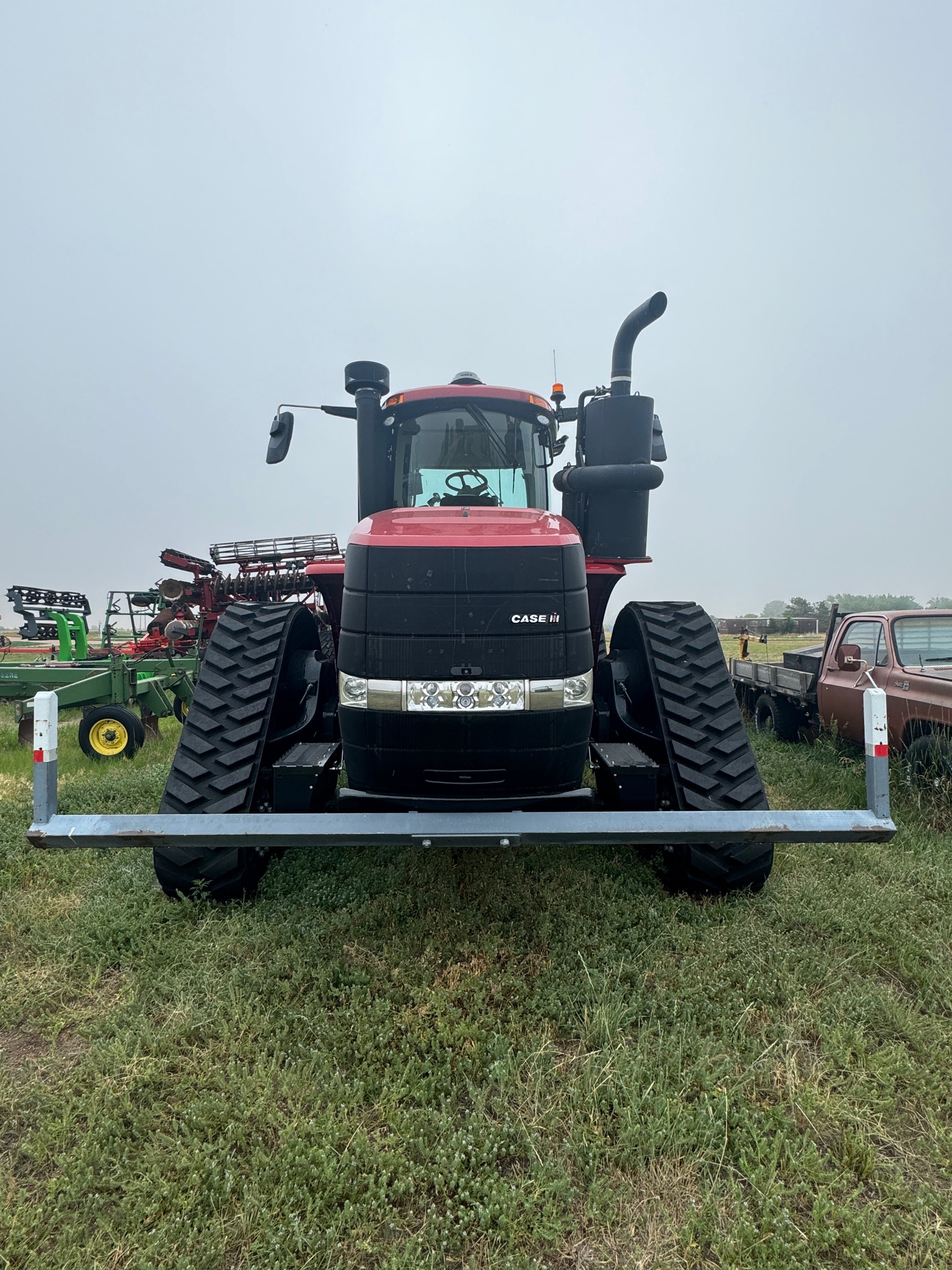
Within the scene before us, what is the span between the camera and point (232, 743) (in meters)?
3.34

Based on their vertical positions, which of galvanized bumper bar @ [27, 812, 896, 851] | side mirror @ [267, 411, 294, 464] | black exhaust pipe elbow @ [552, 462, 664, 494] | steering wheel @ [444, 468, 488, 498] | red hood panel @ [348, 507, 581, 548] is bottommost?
galvanized bumper bar @ [27, 812, 896, 851]

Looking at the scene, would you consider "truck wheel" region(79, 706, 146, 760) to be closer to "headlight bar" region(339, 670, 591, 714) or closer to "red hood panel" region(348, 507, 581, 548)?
"red hood panel" region(348, 507, 581, 548)

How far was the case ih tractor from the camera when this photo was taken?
2.63 meters

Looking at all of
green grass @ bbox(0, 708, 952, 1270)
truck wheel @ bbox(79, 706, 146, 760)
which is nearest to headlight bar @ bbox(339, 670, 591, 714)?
green grass @ bbox(0, 708, 952, 1270)

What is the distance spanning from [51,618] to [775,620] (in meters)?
31.0

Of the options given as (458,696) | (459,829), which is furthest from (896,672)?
(459,829)

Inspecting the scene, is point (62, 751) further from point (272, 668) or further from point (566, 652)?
point (566, 652)

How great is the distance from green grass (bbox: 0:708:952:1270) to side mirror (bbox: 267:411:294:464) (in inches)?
95.6

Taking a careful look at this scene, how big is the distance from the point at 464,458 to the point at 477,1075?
120 inches

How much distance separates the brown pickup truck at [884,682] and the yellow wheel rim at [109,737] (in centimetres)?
705

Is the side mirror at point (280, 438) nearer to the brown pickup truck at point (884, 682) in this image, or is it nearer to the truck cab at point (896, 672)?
the brown pickup truck at point (884, 682)

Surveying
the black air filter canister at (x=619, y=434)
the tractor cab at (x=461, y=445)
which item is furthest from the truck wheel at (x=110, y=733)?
the black air filter canister at (x=619, y=434)

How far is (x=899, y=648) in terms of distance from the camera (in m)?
5.76

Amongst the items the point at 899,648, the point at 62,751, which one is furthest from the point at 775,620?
the point at 62,751
